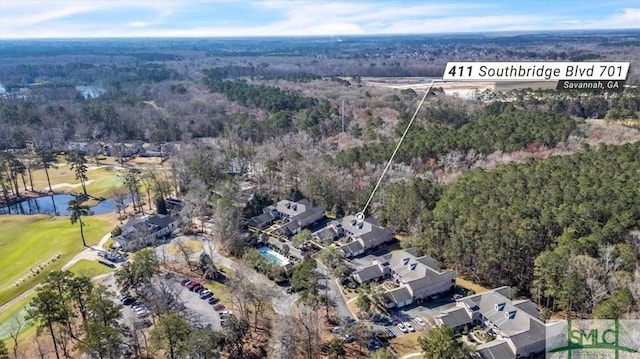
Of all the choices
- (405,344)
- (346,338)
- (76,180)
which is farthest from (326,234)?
(76,180)

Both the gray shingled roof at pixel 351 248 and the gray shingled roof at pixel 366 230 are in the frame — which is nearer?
the gray shingled roof at pixel 351 248

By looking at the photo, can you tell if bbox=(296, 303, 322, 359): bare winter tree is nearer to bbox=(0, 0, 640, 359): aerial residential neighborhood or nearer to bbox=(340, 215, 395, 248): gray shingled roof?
bbox=(0, 0, 640, 359): aerial residential neighborhood

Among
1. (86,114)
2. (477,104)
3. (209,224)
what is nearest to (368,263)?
(209,224)

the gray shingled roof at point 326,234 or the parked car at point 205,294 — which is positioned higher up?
the gray shingled roof at point 326,234

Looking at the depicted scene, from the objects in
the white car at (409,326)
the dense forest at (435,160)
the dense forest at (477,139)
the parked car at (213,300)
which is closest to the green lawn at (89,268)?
the dense forest at (435,160)

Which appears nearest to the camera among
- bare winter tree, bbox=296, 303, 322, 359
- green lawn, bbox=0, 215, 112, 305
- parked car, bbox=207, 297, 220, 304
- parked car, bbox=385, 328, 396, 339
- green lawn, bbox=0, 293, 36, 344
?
bare winter tree, bbox=296, 303, 322, 359

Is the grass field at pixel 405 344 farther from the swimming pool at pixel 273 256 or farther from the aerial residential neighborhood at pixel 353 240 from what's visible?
the swimming pool at pixel 273 256

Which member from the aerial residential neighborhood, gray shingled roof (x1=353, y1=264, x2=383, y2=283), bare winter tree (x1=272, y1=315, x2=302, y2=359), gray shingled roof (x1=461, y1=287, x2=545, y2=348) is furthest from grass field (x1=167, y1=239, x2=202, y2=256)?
gray shingled roof (x1=461, y1=287, x2=545, y2=348)
